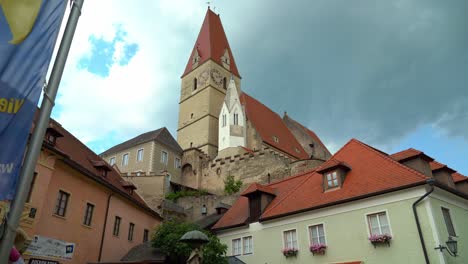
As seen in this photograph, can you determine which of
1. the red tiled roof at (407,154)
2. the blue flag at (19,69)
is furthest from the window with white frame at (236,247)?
the blue flag at (19,69)

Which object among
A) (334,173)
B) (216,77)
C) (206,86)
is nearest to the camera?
(334,173)

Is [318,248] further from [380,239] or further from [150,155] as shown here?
[150,155]

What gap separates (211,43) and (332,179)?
45349 millimetres

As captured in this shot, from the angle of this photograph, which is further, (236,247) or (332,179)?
(236,247)

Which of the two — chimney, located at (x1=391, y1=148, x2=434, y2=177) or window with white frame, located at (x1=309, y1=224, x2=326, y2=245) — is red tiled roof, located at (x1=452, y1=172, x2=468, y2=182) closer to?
chimney, located at (x1=391, y1=148, x2=434, y2=177)

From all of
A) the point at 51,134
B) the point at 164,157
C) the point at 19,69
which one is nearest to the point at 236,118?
the point at 164,157

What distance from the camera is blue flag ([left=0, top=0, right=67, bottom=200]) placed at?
3.29 meters

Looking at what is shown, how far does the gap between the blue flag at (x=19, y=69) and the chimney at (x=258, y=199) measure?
56.4 feet

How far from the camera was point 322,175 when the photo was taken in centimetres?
1862

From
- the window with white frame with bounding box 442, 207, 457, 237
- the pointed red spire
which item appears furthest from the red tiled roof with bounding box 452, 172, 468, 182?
the pointed red spire

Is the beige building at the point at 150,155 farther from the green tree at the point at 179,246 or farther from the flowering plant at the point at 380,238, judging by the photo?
the flowering plant at the point at 380,238

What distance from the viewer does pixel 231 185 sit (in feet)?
123

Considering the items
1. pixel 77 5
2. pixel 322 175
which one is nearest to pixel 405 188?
pixel 322 175

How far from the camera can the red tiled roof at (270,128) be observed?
4525cm
